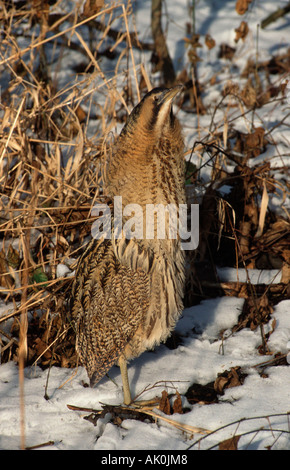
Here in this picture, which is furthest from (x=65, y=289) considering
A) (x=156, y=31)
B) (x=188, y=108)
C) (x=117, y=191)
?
(x=156, y=31)

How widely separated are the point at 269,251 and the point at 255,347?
71 centimetres

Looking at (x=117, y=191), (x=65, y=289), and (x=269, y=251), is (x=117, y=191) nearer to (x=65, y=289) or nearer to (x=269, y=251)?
(x=65, y=289)

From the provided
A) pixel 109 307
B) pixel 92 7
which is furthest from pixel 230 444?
pixel 92 7

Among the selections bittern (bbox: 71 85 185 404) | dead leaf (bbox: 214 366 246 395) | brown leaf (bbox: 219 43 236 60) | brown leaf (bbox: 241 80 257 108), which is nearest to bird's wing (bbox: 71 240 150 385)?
bittern (bbox: 71 85 185 404)

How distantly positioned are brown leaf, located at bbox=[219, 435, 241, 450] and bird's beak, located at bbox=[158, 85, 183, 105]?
1.33 meters

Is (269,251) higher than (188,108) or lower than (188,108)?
lower

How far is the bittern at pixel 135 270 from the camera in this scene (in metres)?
2.38

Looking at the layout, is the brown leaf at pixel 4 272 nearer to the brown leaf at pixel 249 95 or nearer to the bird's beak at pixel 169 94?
the bird's beak at pixel 169 94

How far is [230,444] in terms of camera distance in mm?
1953

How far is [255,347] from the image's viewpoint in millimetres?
2746

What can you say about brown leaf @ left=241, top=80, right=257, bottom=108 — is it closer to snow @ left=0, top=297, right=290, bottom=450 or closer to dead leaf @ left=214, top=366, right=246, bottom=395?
snow @ left=0, top=297, right=290, bottom=450

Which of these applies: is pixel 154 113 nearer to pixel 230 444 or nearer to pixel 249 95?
pixel 230 444

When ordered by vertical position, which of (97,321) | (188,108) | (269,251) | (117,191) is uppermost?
(188,108)
